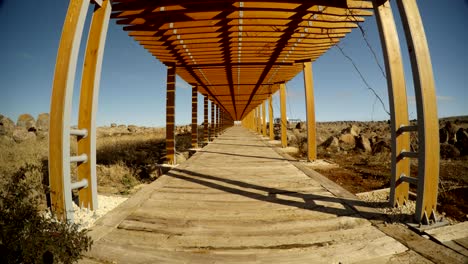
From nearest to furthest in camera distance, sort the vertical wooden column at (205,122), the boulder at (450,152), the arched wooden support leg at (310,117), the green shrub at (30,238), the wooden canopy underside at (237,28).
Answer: the green shrub at (30,238)
the wooden canopy underside at (237,28)
the arched wooden support leg at (310,117)
the boulder at (450,152)
the vertical wooden column at (205,122)

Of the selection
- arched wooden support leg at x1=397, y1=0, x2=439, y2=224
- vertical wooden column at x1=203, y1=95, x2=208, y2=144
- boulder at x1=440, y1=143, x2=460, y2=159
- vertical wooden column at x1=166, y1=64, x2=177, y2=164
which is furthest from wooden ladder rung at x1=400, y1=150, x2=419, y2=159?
vertical wooden column at x1=203, y1=95, x2=208, y2=144

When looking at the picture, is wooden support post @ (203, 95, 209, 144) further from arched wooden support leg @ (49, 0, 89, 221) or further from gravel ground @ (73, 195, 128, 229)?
arched wooden support leg @ (49, 0, 89, 221)

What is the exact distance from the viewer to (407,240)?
2.26m

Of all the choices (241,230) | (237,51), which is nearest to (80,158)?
(241,230)

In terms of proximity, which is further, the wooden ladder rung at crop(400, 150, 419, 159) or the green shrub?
the wooden ladder rung at crop(400, 150, 419, 159)

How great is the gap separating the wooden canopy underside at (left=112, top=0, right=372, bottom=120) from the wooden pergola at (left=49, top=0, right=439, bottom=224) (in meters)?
0.02

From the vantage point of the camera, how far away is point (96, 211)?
2.96 meters

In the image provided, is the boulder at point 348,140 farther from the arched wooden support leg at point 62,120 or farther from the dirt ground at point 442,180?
the arched wooden support leg at point 62,120

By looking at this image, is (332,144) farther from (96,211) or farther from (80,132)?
(80,132)

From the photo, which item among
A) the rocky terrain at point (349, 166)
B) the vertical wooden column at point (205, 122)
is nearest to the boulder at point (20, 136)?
the rocky terrain at point (349, 166)

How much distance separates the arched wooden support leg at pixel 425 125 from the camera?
8.39 feet

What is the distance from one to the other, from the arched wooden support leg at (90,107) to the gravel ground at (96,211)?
96 mm

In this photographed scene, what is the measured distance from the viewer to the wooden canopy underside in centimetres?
425

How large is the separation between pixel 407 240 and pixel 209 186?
117 inches
